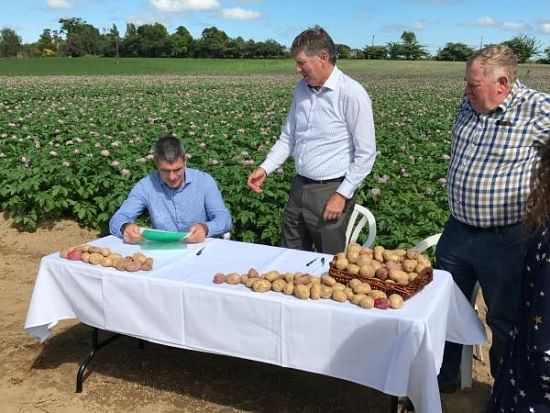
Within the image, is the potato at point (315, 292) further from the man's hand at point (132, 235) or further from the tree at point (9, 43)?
the tree at point (9, 43)

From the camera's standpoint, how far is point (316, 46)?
3.78 metres

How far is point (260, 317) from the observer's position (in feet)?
9.84

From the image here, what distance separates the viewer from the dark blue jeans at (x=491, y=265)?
3301 mm

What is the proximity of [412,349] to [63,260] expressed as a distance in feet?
6.58

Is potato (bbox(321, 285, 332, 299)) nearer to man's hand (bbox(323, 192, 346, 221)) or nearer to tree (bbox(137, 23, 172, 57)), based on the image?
man's hand (bbox(323, 192, 346, 221))

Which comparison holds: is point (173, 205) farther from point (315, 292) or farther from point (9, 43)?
point (9, 43)


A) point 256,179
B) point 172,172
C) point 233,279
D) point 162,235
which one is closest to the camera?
point 233,279

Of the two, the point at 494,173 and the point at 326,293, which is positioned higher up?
the point at 494,173

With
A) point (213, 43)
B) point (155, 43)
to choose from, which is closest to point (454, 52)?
point (213, 43)

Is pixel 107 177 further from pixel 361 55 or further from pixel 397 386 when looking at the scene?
pixel 361 55

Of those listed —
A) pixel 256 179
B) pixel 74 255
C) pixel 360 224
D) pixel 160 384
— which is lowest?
pixel 160 384

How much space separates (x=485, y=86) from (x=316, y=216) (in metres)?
1.46

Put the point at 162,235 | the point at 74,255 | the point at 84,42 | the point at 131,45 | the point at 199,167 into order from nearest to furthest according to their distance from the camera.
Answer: the point at 74,255 → the point at 162,235 → the point at 199,167 → the point at 131,45 → the point at 84,42

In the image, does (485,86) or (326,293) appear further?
(485,86)
